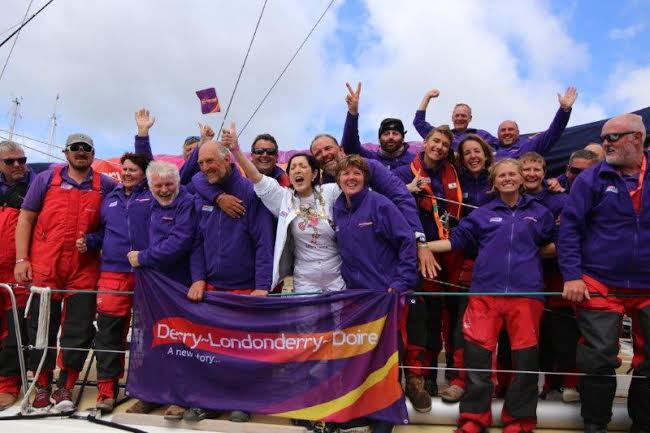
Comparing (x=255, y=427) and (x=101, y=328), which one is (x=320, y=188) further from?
(x=101, y=328)

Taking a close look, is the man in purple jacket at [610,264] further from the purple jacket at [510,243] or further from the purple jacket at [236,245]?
the purple jacket at [236,245]

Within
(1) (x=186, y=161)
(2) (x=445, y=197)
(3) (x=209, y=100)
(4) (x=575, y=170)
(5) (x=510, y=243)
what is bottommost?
(5) (x=510, y=243)

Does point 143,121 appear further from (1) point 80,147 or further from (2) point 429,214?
(2) point 429,214

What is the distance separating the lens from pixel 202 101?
547 cm

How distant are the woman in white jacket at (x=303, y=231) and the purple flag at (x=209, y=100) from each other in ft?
7.13

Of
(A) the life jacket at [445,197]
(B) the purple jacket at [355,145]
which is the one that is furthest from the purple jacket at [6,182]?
(A) the life jacket at [445,197]

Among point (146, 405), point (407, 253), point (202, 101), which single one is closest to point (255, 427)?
point (146, 405)

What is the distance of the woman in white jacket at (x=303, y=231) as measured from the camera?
337 cm

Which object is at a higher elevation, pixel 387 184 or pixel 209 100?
pixel 209 100

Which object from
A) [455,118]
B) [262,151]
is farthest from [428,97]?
[262,151]

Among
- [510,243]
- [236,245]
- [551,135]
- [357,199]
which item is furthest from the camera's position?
[551,135]

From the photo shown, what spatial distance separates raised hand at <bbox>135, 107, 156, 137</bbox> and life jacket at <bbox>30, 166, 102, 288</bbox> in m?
0.85

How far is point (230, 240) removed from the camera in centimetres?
352

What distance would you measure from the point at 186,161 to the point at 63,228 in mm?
1207
